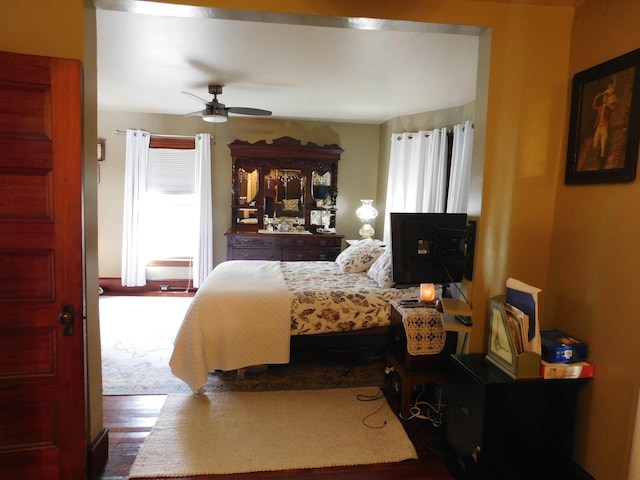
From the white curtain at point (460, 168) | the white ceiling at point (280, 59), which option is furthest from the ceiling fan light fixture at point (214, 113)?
the white curtain at point (460, 168)

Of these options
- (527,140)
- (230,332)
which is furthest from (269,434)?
(527,140)

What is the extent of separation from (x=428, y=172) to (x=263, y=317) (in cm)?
263

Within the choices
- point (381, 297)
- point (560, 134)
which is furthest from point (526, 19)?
Answer: point (381, 297)

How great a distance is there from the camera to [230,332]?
9.18ft

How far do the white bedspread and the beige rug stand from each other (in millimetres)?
225

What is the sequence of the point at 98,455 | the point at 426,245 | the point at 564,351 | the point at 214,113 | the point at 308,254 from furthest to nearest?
the point at 308,254
the point at 214,113
the point at 426,245
the point at 98,455
the point at 564,351

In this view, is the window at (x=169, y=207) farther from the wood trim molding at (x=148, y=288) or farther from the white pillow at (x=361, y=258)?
the white pillow at (x=361, y=258)

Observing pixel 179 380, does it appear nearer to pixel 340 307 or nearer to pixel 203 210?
pixel 340 307

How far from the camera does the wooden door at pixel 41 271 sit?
5.32ft

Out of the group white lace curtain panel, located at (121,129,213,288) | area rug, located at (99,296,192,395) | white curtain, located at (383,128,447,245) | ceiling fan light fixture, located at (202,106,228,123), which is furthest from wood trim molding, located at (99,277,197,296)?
white curtain, located at (383,128,447,245)

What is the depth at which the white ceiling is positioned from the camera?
2059mm

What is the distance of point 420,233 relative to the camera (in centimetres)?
212

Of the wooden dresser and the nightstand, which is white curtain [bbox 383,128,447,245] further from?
the nightstand

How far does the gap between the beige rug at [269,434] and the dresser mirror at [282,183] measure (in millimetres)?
3043
